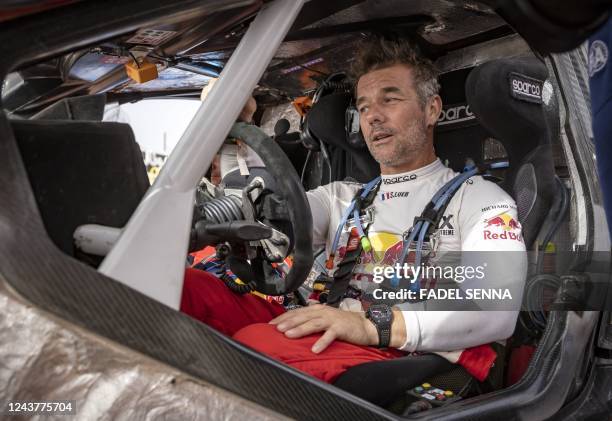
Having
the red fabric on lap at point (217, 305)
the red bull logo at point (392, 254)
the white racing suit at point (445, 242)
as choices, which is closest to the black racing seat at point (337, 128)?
the white racing suit at point (445, 242)

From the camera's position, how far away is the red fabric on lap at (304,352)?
1.02 meters

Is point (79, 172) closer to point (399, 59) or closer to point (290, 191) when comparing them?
point (290, 191)

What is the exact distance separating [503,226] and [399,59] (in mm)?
665

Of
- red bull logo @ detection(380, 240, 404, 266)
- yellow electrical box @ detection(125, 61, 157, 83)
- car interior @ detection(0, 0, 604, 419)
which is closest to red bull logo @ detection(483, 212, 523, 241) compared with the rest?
car interior @ detection(0, 0, 604, 419)

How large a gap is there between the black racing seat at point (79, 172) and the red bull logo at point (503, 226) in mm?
899

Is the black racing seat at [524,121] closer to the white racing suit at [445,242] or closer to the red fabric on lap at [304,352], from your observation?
the white racing suit at [445,242]

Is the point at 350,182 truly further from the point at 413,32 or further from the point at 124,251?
the point at 124,251

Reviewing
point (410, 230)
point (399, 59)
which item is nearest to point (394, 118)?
point (399, 59)

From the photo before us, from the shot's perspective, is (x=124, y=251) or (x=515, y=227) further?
(x=515, y=227)

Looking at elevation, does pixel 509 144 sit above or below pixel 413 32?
below

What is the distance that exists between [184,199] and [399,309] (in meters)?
0.67

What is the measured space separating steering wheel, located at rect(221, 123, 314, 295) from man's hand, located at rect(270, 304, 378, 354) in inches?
3.1

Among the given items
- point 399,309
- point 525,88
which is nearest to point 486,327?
point 399,309

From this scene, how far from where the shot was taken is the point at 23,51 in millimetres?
642
